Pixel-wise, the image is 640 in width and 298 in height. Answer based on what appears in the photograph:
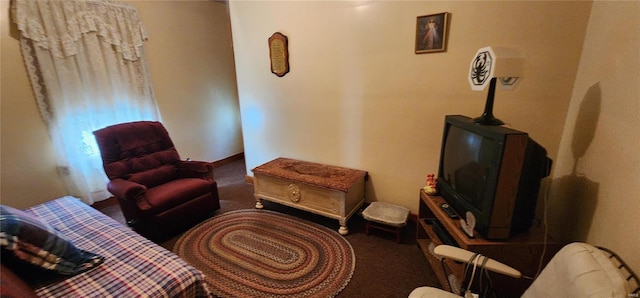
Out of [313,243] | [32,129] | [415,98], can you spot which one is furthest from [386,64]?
[32,129]

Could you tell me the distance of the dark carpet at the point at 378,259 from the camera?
1.75m

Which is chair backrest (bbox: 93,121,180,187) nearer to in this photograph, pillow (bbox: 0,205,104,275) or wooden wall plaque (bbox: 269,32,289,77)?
pillow (bbox: 0,205,104,275)

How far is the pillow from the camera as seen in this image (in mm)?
1106

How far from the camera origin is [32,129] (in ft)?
8.07

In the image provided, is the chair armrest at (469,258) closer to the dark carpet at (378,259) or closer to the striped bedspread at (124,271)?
the dark carpet at (378,259)

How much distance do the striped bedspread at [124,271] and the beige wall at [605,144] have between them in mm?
1987

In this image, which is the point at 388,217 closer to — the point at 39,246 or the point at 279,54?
the point at 279,54

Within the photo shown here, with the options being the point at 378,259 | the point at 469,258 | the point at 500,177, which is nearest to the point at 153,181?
the point at 378,259

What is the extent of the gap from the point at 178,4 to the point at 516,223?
4.23 meters

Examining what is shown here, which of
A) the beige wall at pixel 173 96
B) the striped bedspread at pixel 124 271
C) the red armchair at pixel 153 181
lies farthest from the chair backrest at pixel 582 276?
the beige wall at pixel 173 96

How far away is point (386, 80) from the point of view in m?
2.30

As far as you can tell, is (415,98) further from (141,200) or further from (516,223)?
(141,200)

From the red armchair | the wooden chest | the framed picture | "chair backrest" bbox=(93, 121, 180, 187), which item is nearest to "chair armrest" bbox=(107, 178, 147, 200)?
the red armchair

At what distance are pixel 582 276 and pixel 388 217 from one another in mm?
1375
